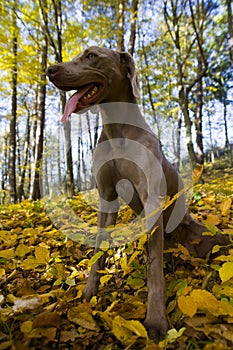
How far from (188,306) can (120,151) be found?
1157mm

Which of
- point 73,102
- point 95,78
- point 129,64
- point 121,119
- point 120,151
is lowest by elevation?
point 120,151

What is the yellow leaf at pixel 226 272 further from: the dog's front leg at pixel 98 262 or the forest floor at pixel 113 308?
the dog's front leg at pixel 98 262

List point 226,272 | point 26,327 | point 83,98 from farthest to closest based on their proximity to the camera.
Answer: point 83,98, point 226,272, point 26,327

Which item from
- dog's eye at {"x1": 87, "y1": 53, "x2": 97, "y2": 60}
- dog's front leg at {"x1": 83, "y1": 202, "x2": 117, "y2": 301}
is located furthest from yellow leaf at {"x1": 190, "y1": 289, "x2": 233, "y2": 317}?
dog's eye at {"x1": 87, "y1": 53, "x2": 97, "y2": 60}

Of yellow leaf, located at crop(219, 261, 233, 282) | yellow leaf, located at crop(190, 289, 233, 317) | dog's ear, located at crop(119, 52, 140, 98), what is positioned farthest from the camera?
dog's ear, located at crop(119, 52, 140, 98)

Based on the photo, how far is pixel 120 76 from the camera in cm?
215

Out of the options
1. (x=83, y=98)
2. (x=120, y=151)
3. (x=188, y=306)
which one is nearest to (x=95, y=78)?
(x=83, y=98)

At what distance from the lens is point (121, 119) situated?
2.09 metres

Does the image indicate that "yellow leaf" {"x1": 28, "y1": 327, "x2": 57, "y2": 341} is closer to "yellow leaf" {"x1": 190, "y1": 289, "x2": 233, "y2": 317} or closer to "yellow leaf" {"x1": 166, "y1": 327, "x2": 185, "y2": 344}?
"yellow leaf" {"x1": 166, "y1": 327, "x2": 185, "y2": 344}

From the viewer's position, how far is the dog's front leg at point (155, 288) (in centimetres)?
128

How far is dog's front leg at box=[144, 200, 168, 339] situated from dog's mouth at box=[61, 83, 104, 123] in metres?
0.93

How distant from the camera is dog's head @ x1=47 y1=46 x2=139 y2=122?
6.50 feet

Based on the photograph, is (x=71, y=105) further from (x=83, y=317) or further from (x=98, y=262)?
(x=83, y=317)

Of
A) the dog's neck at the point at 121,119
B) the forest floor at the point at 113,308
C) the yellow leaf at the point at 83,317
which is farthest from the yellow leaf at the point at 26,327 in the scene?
the dog's neck at the point at 121,119
